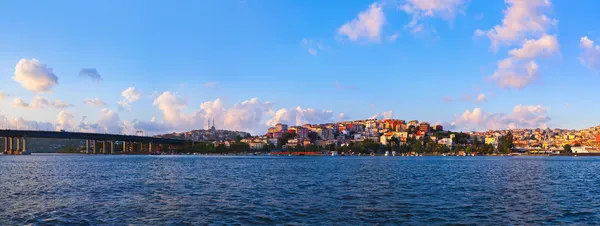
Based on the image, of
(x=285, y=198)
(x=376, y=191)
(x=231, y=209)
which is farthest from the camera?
(x=376, y=191)

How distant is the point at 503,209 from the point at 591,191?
1579 cm

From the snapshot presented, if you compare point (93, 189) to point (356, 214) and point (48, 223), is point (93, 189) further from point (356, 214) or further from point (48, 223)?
point (356, 214)

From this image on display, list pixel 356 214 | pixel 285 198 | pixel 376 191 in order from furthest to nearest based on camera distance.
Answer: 1. pixel 376 191
2. pixel 285 198
3. pixel 356 214

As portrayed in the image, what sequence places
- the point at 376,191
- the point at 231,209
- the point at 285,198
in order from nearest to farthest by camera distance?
the point at 231,209 → the point at 285,198 → the point at 376,191

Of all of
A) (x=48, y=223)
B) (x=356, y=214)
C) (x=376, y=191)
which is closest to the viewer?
(x=48, y=223)

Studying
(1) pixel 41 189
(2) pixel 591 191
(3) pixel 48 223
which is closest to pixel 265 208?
(3) pixel 48 223

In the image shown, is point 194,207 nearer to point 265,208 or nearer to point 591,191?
point 265,208

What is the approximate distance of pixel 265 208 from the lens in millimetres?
26969

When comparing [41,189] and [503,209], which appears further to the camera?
[41,189]

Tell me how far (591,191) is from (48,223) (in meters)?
36.2

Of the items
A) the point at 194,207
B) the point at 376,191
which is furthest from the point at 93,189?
the point at 376,191

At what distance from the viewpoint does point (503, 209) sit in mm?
26781

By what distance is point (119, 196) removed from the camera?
107 ft

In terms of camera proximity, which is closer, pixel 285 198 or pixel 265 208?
pixel 265 208
